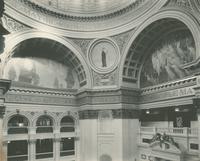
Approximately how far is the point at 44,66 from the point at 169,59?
11.4 meters

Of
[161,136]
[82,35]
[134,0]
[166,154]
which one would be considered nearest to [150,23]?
[134,0]

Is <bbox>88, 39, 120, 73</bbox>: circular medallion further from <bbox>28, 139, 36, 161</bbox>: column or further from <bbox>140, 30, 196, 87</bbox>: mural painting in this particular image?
<bbox>28, 139, 36, 161</bbox>: column

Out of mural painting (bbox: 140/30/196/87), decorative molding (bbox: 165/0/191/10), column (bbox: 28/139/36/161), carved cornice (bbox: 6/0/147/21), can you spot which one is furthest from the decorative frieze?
column (bbox: 28/139/36/161)

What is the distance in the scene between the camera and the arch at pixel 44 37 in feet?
63.1

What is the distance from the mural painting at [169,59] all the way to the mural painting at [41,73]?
7.27 m

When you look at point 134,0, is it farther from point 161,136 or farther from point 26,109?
point 26,109

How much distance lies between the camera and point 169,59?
2009 centimetres

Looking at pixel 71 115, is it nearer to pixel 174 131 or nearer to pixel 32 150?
pixel 32 150

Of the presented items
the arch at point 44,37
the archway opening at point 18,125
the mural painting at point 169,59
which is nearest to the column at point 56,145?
the archway opening at point 18,125

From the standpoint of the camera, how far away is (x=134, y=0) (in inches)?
805

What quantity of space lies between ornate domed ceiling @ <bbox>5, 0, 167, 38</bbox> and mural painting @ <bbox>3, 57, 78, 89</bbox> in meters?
3.44

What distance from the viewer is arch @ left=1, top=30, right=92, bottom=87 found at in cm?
1922

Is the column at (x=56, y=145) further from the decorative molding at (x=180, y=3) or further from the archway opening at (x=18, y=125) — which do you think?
the decorative molding at (x=180, y=3)

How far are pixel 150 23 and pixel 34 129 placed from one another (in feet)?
43.3
